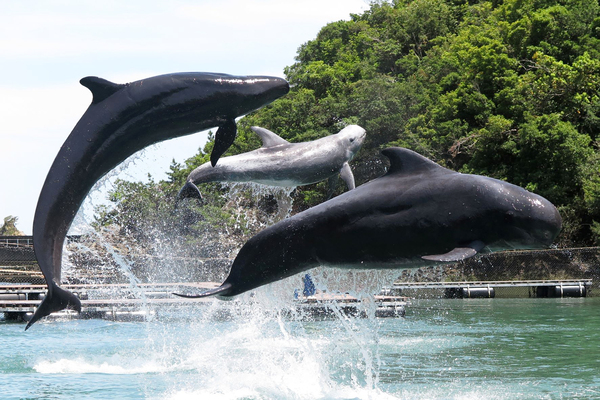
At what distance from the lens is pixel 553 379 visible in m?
12.9

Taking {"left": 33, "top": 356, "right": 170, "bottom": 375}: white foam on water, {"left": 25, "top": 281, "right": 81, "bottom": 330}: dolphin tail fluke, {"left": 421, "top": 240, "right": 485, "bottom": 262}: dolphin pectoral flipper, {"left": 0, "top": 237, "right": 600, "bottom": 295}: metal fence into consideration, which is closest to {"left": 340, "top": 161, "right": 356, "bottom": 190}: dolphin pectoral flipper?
{"left": 421, "top": 240, "right": 485, "bottom": 262}: dolphin pectoral flipper

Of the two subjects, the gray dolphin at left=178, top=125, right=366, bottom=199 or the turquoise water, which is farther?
the turquoise water

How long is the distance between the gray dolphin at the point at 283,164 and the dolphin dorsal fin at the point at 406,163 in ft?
7.83

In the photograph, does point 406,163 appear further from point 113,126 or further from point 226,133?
point 113,126

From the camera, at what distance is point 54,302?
24.8 feet

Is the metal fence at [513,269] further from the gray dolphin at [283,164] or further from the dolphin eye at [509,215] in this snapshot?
the dolphin eye at [509,215]

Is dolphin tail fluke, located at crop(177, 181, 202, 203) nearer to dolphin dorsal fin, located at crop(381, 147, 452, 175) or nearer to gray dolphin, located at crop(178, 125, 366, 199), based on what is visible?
gray dolphin, located at crop(178, 125, 366, 199)

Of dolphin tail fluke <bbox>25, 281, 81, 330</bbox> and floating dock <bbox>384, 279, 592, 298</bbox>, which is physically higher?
dolphin tail fluke <bbox>25, 281, 81, 330</bbox>

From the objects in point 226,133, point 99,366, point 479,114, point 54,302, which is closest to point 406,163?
point 226,133

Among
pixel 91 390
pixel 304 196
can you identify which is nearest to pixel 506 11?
pixel 304 196

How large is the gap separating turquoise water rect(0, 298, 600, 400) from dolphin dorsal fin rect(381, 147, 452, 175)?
170 inches

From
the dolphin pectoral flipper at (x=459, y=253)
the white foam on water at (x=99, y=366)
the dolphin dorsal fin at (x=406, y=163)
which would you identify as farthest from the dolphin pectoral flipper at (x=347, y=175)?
the white foam on water at (x=99, y=366)

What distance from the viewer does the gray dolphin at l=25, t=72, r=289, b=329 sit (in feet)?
24.9

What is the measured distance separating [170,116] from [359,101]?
1366 inches
